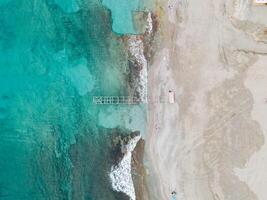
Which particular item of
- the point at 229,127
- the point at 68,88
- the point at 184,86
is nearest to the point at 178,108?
the point at 184,86

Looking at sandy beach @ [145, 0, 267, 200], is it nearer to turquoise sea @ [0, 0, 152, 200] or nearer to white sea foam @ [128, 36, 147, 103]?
white sea foam @ [128, 36, 147, 103]

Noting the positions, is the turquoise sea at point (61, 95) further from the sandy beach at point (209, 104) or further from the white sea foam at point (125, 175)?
the sandy beach at point (209, 104)

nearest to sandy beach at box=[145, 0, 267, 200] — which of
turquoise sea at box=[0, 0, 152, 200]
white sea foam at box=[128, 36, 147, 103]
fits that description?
white sea foam at box=[128, 36, 147, 103]

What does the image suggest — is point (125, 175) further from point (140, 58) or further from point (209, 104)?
point (140, 58)

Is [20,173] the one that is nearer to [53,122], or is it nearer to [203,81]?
[53,122]

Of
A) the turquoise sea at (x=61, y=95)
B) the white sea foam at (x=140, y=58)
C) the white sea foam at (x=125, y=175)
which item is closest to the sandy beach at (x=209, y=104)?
the white sea foam at (x=140, y=58)

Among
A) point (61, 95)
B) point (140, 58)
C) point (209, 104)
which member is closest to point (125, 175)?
point (61, 95)
